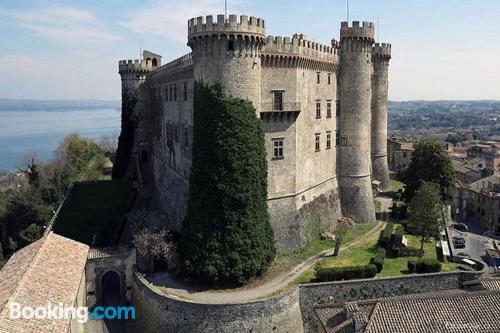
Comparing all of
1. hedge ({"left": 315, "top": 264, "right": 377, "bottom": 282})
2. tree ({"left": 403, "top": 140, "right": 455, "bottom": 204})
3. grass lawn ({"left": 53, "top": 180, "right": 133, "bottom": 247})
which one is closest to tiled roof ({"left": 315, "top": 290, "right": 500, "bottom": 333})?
hedge ({"left": 315, "top": 264, "right": 377, "bottom": 282})

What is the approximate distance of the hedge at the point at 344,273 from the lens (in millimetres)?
30984

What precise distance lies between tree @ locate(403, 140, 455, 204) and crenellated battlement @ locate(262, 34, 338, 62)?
1563 cm

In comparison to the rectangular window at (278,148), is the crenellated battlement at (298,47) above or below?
above

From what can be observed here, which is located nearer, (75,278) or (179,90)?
(75,278)

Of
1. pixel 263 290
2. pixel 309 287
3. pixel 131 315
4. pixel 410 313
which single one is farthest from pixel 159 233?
pixel 410 313

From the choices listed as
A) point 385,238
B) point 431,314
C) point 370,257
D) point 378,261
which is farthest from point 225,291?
point 385,238

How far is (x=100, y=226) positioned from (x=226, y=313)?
2381cm

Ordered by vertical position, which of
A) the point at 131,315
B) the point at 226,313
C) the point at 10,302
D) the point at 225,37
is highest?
the point at 225,37

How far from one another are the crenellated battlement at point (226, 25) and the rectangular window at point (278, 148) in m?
8.21

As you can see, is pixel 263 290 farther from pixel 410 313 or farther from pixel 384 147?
pixel 384 147

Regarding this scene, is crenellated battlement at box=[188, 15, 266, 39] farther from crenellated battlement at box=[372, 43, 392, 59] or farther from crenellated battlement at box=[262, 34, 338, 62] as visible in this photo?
crenellated battlement at box=[372, 43, 392, 59]

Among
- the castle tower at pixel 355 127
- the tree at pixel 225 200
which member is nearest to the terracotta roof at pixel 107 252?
the tree at pixel 225 200

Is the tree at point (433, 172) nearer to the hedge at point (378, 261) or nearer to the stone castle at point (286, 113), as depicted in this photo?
the stone castle at point (286, 113)

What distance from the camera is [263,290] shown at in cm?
2989
